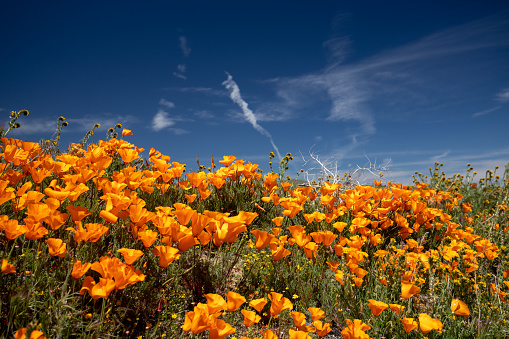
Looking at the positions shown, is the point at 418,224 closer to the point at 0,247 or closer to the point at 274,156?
the point at 274,156

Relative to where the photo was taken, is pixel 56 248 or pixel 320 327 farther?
pixel 56 248

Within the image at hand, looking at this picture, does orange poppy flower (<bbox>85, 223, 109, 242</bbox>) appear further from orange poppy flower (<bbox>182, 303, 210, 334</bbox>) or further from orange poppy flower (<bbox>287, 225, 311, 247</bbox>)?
orange poppy flower (<bbox>287, 225, 311, 247</bbox>)

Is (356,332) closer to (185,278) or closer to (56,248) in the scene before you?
(185,278)

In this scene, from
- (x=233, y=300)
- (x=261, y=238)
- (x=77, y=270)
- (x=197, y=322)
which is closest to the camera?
(x=197, y=322)

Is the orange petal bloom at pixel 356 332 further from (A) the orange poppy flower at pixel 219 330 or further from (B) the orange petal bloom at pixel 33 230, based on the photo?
(B) the orange petal bloom at pixel 33 230

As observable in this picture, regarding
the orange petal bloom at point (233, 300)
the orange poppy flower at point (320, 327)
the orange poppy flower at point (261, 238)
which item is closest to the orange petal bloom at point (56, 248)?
the orange petal bloom at point (233, 300)

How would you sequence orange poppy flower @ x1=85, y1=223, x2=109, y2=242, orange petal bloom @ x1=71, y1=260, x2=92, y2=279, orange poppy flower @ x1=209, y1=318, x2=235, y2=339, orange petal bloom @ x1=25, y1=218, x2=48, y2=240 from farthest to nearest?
orange poppy flower @ x1=85, y1=223, x2=109, y2=242 < orange petal bloom @ x1=25, y1=218, x2=48, y2=240 < orange petal bloom @ x1=71, y1=260, x2=92, y2=279 < orange poppy flower @ x1=209, y1=318, x2=235, y2=339

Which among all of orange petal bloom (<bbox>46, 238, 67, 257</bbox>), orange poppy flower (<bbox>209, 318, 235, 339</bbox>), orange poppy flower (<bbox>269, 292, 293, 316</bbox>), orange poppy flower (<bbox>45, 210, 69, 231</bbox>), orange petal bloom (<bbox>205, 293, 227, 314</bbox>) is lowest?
orange poppy flower (<bbox>209, 318, 235, 339</bbox>)

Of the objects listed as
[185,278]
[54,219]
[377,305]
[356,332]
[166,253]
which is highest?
[54,219]

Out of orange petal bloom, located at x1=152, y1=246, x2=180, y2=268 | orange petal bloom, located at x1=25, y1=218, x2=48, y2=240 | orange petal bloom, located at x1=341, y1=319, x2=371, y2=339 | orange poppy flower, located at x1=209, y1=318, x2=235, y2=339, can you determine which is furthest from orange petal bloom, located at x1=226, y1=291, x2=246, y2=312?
orange petal bloom, located at x1=25, y1=218, x2=48, y2=240

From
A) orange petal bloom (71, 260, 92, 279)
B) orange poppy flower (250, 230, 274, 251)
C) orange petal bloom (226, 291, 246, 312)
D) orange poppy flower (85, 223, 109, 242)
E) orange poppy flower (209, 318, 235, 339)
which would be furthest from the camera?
orange poppy flower (250, 230, 274, 251)

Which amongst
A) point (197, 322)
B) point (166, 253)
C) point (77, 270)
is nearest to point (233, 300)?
point (197, 322)

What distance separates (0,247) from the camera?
2.37 m

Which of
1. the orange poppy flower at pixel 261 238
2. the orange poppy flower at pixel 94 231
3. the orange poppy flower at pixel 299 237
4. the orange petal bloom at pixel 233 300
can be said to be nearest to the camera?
the orange petal bloom at pixel 233 300
